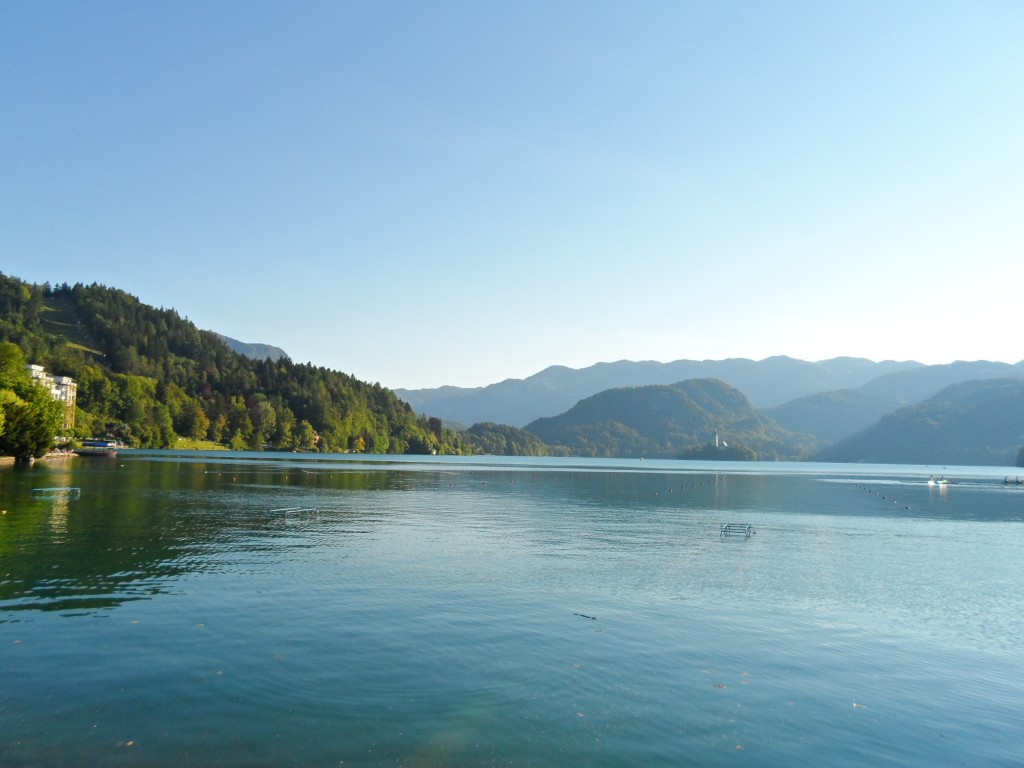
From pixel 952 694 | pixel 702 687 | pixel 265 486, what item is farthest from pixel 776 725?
pixel 265 486

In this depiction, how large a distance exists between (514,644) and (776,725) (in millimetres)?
8861

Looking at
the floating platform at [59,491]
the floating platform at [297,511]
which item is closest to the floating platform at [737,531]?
the floating platform at [297,511]

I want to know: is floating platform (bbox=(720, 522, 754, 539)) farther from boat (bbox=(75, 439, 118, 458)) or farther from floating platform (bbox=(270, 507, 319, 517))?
boat (bbox=(75, 439, 118, 458))

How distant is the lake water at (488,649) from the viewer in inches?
622

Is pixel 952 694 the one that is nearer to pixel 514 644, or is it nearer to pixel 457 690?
pixel 514 644

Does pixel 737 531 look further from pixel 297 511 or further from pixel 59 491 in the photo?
pixel 59 491

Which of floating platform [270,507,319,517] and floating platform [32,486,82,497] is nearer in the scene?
floating platform [270,507,319,517]

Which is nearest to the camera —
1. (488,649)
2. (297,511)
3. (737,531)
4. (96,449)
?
(488,649)

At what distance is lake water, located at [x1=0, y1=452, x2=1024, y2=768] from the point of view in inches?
622

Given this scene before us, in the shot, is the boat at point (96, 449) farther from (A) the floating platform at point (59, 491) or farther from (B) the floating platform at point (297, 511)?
(B) the floating platform at point (297, 511)

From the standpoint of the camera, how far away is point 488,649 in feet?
74.9

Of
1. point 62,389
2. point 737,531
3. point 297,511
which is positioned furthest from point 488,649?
point 62,389

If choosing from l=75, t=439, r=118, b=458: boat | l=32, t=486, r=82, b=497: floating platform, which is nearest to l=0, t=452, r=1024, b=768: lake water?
l=32, t=486, r=82, b=497: floating platform

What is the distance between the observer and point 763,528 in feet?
215
